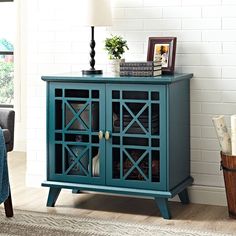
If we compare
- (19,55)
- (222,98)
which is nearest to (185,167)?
(222,98)

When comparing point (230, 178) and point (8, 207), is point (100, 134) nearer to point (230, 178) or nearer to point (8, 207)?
point (8, 207)

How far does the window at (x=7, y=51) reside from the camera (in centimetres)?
668

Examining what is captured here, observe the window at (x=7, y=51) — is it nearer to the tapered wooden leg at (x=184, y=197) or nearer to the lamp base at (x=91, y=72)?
the lamp base at (x=91, y=72)

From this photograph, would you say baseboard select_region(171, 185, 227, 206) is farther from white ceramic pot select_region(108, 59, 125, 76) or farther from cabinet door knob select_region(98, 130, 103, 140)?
white ceramic pot select_region(108, 59, 125, 76)

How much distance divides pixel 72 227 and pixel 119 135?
2.21 ft

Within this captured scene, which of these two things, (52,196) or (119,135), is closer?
(119,135)

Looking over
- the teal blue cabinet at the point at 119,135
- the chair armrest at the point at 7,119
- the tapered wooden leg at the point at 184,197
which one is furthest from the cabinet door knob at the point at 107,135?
the chair armrest at the point at 7,119

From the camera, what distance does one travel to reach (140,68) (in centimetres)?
423

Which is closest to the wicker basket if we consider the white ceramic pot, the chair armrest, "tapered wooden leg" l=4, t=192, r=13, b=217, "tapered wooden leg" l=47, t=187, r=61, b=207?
the white ceramic pot

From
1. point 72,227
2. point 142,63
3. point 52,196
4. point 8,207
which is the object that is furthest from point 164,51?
point 8,207

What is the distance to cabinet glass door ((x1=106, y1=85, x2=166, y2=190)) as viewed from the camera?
415cm

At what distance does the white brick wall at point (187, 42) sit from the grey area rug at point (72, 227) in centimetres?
77

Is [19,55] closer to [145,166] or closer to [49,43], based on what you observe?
[49,43]

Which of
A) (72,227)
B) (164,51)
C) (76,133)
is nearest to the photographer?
(72,227)
